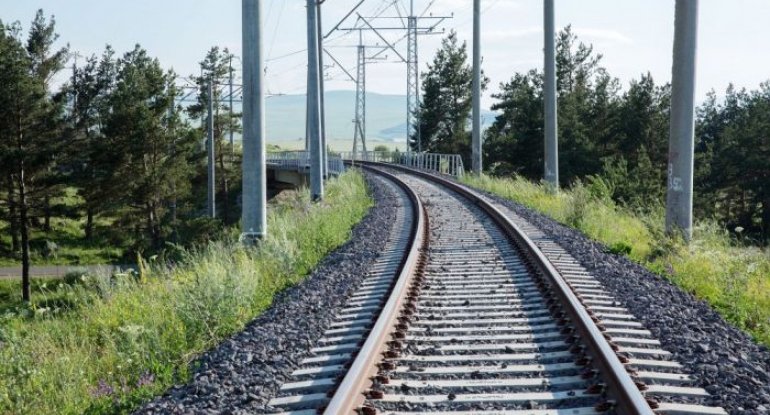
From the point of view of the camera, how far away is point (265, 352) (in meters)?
6.15

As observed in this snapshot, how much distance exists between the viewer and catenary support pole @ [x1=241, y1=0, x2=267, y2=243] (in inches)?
A: 458

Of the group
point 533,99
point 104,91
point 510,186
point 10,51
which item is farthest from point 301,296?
point 104,91

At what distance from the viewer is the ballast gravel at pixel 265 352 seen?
198 inches

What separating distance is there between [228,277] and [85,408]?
2744 millimetres

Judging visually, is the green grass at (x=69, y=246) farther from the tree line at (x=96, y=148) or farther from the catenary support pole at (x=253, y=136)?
the catenary support pole at (x=253, y=136)

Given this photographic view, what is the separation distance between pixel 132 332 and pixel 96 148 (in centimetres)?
5108

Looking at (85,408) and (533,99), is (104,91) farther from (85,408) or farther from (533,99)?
(85,408)

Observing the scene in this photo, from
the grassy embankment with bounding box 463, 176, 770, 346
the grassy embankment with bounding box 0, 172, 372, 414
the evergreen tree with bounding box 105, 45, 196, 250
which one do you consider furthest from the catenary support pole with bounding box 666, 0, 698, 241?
the evergreen tree with bounding box 105, 45, 196, 250

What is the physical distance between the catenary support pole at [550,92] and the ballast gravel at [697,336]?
1236 cm

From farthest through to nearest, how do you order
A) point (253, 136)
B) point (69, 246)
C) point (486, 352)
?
1. point (69, 246)
2. point (253, 136)
3. point (486, 352)

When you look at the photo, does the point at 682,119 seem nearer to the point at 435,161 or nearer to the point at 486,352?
the point at 486,352

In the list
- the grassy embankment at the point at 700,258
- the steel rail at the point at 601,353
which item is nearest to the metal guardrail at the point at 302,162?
the grassy embankment at the point at 700,258

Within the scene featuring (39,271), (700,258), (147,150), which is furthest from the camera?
(147,150)

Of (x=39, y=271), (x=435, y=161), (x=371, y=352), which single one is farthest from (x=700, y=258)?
(x=39, y=271)
